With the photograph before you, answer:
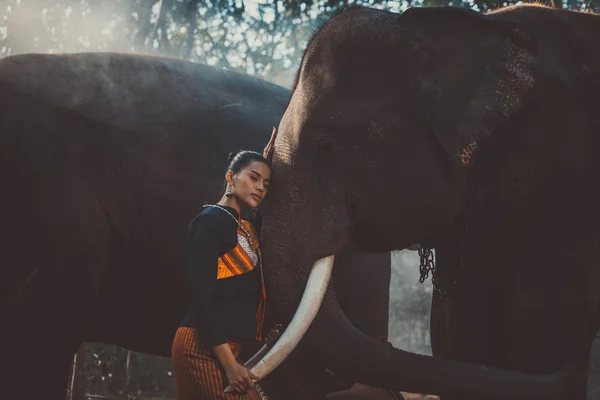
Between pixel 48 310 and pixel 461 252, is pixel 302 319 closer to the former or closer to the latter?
pixel 461 252

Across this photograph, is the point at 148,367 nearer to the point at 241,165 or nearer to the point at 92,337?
the point at 92,337

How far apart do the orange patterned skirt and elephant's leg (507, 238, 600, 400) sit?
0.89 meters

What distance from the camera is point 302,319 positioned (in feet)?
8.80

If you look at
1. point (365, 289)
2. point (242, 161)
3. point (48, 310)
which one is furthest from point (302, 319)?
point (365, 289)

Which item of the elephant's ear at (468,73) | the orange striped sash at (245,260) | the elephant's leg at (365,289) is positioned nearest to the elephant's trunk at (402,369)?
the orange striped sash at (245,260)

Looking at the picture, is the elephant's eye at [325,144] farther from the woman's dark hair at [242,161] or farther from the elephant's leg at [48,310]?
the elephant's leg at [48,310]

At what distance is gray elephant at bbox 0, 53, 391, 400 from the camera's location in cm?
364

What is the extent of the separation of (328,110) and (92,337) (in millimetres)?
1531

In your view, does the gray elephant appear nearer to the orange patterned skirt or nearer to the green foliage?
the orange patterned skirt

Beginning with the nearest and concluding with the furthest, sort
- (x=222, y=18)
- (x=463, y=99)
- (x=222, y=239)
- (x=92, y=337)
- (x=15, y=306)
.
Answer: (x=222, y=239), (x=463, y=99), (x=15, y=306), (x=92, y=337), (x=222, y=18)

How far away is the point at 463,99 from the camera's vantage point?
9.65 feet

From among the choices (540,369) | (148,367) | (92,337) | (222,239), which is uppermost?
(222,239)

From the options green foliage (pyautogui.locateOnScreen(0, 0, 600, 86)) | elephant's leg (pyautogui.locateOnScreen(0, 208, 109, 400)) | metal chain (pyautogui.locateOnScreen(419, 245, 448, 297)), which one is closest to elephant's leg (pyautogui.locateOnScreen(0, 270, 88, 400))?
elephant's leg (pyautogui.locateOnScreen(0, 208, 109, 400))

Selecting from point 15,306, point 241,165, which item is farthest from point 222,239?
point 15,306
